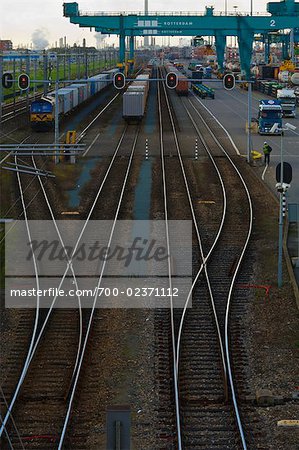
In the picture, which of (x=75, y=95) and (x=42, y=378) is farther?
(x=75, y=95)

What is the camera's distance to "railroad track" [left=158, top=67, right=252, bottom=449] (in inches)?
411

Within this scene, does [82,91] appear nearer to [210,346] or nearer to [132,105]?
[132,105]

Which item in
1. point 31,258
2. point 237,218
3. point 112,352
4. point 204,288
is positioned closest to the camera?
point 112,352

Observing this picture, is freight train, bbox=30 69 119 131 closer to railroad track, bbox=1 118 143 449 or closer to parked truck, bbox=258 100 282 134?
parked truck, bbox=258 100 282 134

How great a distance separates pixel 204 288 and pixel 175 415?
19.8 ft

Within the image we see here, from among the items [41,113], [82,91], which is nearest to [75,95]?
[82,91]

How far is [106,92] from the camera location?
8794cm

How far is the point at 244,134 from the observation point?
45469 mm

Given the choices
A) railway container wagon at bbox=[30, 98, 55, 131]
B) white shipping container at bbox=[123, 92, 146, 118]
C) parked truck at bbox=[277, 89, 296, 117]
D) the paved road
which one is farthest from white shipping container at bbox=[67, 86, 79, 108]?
parked truck at bbox=[277, 89, 296, 117]

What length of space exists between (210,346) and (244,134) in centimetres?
3329

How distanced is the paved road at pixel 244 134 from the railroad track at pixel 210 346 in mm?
5745

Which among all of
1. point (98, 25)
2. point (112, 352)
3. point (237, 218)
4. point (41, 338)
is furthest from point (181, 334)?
point (98, 25)

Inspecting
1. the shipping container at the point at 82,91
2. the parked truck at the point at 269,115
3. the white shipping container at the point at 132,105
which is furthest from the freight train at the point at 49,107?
the parked truck at the point at 269,115

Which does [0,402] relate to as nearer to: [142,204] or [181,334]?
[181,334]
